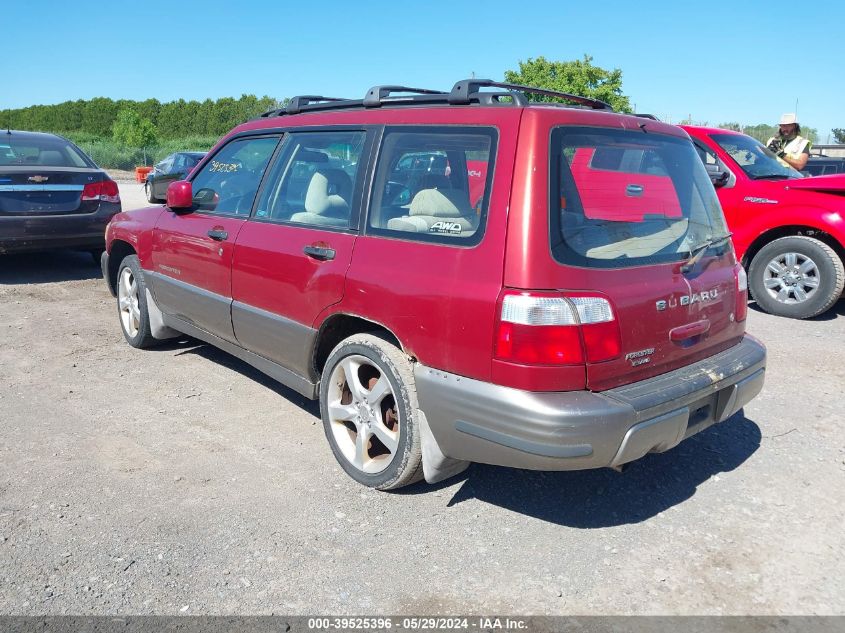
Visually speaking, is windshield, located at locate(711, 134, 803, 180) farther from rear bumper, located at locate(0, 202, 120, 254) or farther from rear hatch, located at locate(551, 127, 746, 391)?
rear bumper, located at locate(0, 202, 120, 254)

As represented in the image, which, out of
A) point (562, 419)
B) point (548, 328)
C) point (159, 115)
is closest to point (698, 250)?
point (548, 328)

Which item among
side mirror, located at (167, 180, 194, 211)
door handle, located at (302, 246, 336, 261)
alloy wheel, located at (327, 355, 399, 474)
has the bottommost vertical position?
alloy wheel, located at (327, 355, 399, 474)

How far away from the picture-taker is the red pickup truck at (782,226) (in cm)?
667

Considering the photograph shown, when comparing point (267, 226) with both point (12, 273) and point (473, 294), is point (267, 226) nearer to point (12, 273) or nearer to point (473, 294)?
point (473, 294)

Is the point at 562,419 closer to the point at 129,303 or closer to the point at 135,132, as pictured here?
the point at 129,303

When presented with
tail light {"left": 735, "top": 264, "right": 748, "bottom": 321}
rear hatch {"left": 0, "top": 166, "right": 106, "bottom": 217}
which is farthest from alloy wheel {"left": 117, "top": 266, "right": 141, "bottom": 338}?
tail light {"left": 735, "top": 264, "right": 748, "bottom": 321}

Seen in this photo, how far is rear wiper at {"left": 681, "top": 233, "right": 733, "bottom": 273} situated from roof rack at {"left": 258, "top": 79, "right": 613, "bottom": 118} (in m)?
0.82

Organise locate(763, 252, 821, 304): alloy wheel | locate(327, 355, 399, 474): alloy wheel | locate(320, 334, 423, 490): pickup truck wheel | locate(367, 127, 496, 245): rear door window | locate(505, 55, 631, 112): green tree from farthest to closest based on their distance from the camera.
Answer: locate(505, 55, 631, 112): green tree → locate(763, 252, 821, 304): alloy wheel → locate(327, 355, 399, 474): alloy wheel → locate(320, 334, 423, 490): pickup truck wheel → locate(367, 127, 496, 245): rear door window

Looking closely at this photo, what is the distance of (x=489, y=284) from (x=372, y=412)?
3.30ft

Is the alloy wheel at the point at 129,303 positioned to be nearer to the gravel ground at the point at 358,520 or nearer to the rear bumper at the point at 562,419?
the gravel ground at the point at 358,520

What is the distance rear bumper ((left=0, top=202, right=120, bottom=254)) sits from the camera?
24.3 ft

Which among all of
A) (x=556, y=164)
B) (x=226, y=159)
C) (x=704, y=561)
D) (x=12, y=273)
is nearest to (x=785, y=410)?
(x=704, y=561)

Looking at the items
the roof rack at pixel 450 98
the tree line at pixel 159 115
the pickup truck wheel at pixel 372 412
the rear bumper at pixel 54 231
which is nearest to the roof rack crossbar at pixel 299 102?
the roof rack at pixel 450 98

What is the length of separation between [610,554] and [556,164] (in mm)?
1644
